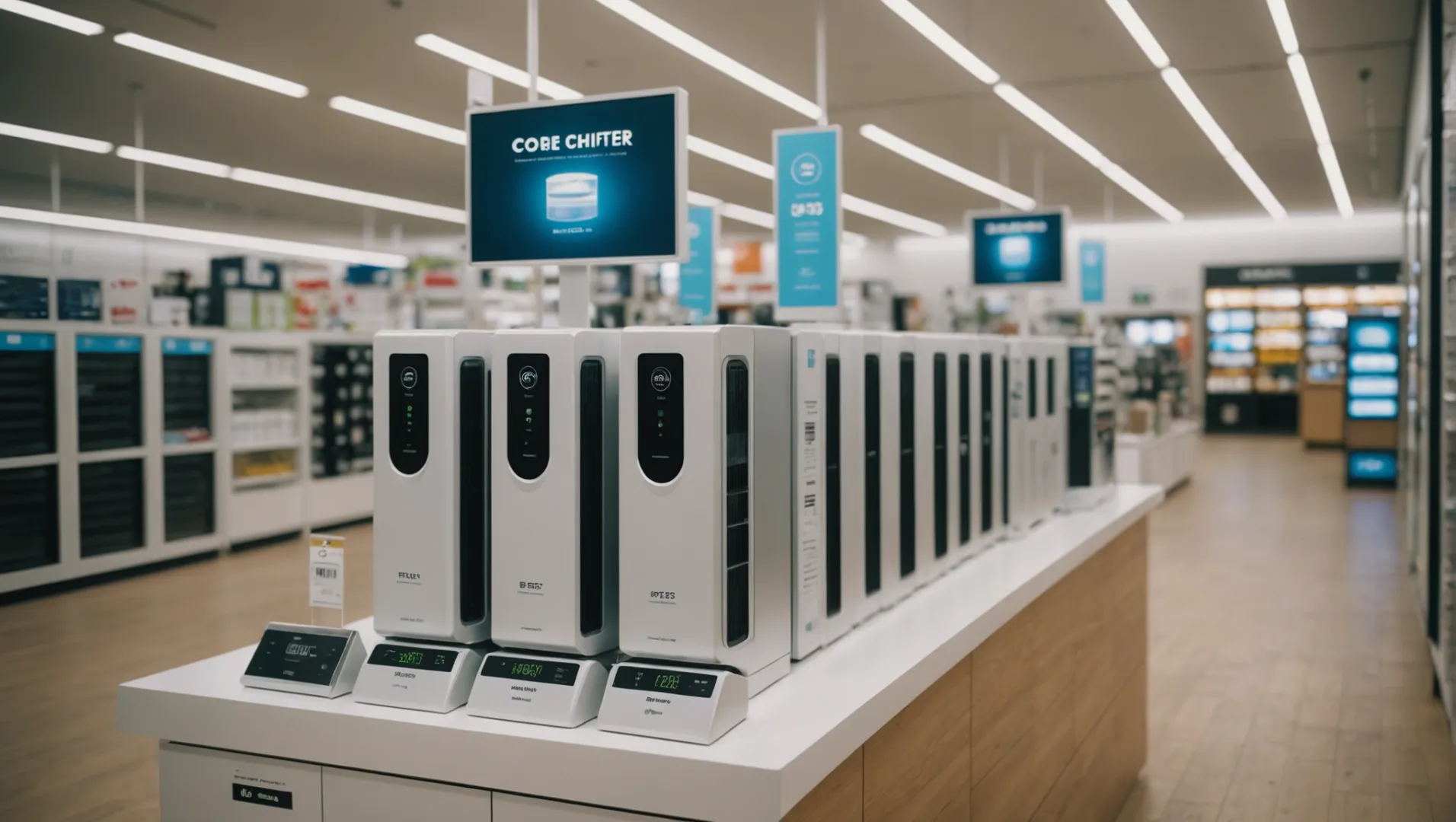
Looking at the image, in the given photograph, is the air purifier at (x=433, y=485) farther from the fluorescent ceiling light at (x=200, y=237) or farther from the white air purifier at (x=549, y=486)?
the fluorescent ceiling light at (x=200, y=237)

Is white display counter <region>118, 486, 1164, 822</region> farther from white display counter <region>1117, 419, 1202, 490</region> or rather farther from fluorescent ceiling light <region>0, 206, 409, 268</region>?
white display counter <region>1117, 419, 1202, 490</region>

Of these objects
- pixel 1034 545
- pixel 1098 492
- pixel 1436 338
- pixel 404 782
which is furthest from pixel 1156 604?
pixel 404 782

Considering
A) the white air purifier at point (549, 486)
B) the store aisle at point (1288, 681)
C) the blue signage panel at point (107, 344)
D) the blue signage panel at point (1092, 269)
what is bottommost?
the store aisle at point (1288, 681)

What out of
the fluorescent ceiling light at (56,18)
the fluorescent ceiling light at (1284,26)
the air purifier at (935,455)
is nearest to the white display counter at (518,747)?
the air purifier at (935,455)

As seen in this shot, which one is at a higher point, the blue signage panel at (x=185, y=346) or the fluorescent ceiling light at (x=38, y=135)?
the fluorescent ceiling light at (x=38, y=135)

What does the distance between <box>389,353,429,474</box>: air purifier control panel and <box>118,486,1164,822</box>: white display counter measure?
1.27 feet

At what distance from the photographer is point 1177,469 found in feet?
41.9

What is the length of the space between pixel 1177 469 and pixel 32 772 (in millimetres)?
11585

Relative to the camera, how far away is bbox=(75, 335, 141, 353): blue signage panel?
6.79 metres

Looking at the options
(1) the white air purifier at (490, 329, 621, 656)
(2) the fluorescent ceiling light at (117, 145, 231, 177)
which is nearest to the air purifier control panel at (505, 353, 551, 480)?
(1) the white air purifier at (490, 329, 621, 656)

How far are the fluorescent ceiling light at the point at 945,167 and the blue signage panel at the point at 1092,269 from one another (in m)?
1.27

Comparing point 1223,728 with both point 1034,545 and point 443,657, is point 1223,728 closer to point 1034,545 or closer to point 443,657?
point 1034,545

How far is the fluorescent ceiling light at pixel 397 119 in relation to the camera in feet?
31.9

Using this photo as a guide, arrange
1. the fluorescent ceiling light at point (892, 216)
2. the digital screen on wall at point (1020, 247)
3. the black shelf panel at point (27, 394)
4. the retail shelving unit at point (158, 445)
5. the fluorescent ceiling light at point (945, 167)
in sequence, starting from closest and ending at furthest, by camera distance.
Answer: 1. the black shelf panel at point (27, 394)
2. the retail shelving unit at point (158, 445)
3. the digital screen on wall at point (1020, 247)
4. the fluorescent ceiling light at point (945, 167)
5. the fluorescent ceiling light at point (892, 216)
